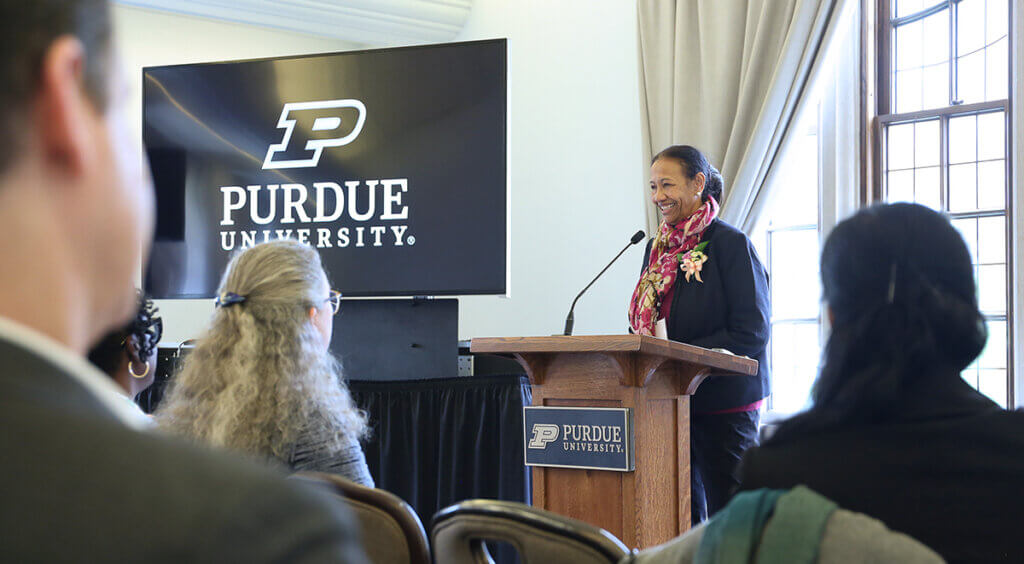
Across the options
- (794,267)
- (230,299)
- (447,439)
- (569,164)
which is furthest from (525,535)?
(569,164)

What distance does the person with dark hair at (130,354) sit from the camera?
2.09 meters

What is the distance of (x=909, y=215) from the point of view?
115cm

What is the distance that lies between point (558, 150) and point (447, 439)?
7.64 ft

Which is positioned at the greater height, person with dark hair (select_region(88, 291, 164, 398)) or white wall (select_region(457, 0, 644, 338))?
white wall (select_region(457, 0, 644, 338))

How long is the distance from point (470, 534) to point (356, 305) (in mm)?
2789

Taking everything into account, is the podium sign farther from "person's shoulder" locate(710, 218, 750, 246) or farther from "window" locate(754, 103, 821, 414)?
"window" locate(754, 103, 821, 414)

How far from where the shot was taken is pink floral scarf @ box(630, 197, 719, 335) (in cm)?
300

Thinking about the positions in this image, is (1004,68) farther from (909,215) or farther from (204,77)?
(204,77)

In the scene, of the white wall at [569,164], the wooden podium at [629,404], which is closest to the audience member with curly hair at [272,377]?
the wooden podium at [629,404]

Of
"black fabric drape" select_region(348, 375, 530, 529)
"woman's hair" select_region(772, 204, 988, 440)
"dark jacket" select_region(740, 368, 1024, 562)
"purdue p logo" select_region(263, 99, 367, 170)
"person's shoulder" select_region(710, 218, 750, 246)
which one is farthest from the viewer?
"purdue p logo" select_region(263, 99, 367, 170)

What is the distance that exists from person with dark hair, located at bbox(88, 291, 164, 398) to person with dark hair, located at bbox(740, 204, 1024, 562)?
4.91ft

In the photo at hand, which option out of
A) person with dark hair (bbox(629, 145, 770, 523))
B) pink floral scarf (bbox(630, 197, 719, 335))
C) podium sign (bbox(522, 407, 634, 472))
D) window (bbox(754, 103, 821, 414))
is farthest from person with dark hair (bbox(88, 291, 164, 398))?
window (bbox(754, 103, 821, 414))

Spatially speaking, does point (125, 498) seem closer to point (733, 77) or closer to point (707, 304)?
point (707, 304)

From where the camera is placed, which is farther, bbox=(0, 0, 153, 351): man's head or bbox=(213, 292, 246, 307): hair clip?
bbox=(213, 292, 246, 307): hair clip
